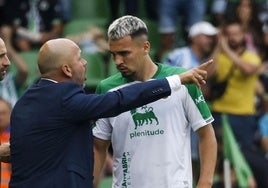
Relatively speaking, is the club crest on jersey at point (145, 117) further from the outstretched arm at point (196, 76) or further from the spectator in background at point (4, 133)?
the spectator in background at point (4, 133)

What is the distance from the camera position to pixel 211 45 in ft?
38.0

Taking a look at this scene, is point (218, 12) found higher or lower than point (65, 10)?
lower

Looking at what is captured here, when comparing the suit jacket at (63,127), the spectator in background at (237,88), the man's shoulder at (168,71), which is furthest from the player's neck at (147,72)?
the spectator in background at (237,88)

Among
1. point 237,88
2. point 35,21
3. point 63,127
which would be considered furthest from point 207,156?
point 35,21

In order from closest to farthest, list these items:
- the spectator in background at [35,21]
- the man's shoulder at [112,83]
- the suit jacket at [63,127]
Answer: the suit jacket at [63,127], the man's shoulder at [112,83], the spectator in background at [35,21]

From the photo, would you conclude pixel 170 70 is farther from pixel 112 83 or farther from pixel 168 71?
pixel 112 83

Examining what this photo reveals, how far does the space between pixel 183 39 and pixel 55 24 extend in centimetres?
178

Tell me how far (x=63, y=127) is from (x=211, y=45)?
5.64m

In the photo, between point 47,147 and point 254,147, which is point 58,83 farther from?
point 254,147

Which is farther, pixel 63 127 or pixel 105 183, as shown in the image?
pixel 105 183

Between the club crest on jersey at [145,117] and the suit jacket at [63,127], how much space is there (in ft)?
1.89

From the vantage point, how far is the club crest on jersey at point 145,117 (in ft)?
22.2

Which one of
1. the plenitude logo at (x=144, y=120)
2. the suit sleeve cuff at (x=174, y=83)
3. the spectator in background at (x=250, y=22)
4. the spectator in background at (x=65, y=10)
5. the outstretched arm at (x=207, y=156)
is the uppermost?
the spectator in background at (x=65, y=10)

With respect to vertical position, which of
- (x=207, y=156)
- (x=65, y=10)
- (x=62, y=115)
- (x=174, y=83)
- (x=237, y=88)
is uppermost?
(x=65, y=10)
